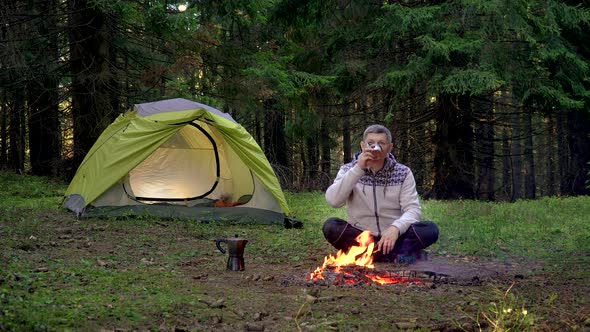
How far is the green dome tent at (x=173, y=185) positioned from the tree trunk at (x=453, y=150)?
5.05 meters

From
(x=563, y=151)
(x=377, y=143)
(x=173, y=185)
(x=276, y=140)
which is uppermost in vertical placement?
(x=276, y=140)

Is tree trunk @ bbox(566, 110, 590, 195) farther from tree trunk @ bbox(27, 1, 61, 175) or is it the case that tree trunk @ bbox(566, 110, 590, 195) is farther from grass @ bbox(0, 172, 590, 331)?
tree trunk @ bbox(27, 1, 61, 175)

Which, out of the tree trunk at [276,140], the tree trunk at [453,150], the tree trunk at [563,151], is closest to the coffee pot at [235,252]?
the tree trunk at [453,150]

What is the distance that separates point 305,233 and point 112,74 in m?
6.59

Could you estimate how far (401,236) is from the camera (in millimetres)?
5723

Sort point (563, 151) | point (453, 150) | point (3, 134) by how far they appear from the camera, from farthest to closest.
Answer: point (563, 151), point (3, 134), point (453, 150)

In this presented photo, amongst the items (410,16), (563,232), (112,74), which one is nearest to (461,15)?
(410,16)

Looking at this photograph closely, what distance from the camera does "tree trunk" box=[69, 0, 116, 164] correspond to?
12.8 metres

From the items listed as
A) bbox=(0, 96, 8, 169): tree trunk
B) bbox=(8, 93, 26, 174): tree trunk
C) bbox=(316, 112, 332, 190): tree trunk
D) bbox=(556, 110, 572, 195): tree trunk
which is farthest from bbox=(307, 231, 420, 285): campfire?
bbox=(8, 93, 26, 174): tree trunk

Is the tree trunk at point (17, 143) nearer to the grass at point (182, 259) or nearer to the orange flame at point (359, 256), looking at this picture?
the grass at point (182, 259)

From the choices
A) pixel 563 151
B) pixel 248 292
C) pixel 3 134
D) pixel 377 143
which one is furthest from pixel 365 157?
pixel 563 151

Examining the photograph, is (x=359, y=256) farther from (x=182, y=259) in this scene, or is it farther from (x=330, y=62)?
(x=330, y=62)

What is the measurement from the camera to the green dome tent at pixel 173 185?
874 centimetres

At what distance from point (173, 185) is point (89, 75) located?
3.50 m
